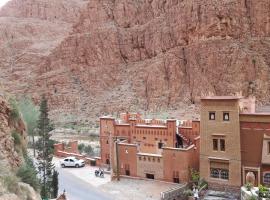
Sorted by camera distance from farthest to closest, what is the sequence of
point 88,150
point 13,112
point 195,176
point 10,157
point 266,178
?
point 88,150 < point 195,176 < point 266,178 < point 13,112 < point 10,157

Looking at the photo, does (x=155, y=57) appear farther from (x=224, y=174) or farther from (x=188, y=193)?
(x=188, y=193)

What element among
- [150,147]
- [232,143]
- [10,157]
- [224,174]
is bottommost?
[224,174]

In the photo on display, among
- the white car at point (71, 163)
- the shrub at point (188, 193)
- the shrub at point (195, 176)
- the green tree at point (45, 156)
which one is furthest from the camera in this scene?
the white car at point (71, 163)

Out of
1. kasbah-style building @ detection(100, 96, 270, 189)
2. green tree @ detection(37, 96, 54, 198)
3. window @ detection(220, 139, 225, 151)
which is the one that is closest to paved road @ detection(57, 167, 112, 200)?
green tree @ detection(37, 96, 54, 198)

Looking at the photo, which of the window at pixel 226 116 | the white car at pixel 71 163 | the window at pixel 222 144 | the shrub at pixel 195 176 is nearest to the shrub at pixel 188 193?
the shrub at pixel 195 176

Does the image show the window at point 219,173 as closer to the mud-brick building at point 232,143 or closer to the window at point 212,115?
the mud-brick building at point 232,143

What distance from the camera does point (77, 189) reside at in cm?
2753

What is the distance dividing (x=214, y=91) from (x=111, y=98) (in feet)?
53.9

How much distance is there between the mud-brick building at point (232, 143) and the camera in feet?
83.2

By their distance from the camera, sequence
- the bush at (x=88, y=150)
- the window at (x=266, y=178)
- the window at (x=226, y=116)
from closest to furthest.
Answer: the window at (x=266, y=178) < the window at (x=226, y=116) < the bush at (x=88, y=150)

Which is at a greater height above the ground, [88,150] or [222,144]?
[222,144]

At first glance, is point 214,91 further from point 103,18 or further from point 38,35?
point 38,35

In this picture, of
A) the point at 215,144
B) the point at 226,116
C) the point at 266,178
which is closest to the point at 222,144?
the point at 215,144

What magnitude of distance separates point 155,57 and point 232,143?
46.3 metres
